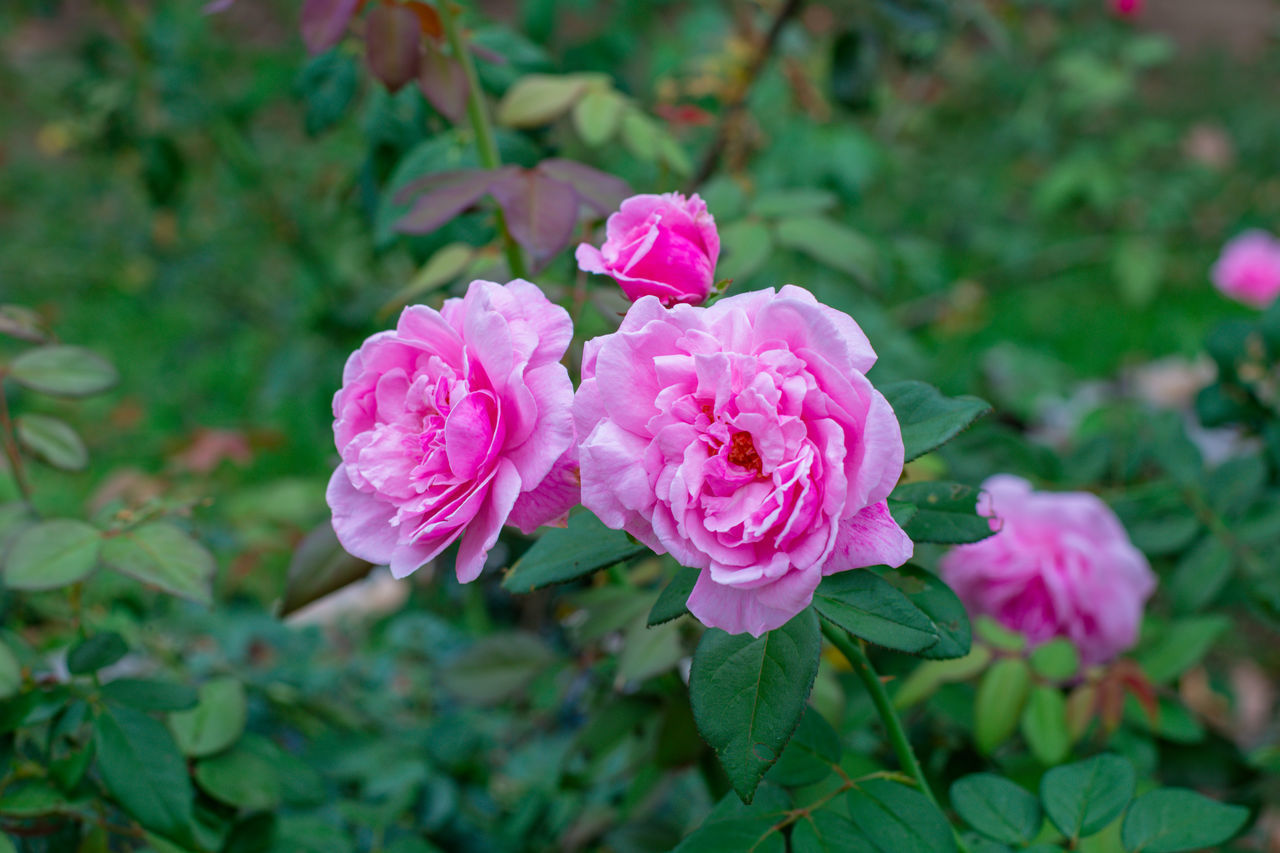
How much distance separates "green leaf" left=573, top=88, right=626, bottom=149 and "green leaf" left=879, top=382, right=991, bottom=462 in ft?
1.77

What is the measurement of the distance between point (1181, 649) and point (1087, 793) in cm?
44

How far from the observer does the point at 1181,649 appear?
3.30 feet

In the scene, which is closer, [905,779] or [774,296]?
[774,296]

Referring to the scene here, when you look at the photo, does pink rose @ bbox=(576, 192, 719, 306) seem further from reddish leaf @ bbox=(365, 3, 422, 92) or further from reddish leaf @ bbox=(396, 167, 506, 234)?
reddish leaf @ bbox=(365, 3, 422, 92)

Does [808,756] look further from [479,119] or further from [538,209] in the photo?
[479,119]

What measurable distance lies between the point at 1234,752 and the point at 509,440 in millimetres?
923

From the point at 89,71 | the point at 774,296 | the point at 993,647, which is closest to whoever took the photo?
the point at 774,296

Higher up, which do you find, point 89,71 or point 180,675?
point 89,71

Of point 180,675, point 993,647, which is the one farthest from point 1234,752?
point 180,675

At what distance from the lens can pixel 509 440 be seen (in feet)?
1.80

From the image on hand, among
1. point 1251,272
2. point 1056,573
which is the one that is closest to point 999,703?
point 1056,573

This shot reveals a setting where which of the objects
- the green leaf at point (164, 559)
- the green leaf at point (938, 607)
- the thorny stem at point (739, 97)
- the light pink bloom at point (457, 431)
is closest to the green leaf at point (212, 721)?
the green leaf at point (164, 559)

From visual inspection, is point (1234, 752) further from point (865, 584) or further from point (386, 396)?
point (386, 396)

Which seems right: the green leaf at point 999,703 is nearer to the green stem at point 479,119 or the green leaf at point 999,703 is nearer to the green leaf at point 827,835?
the green leaf at point 827,835
